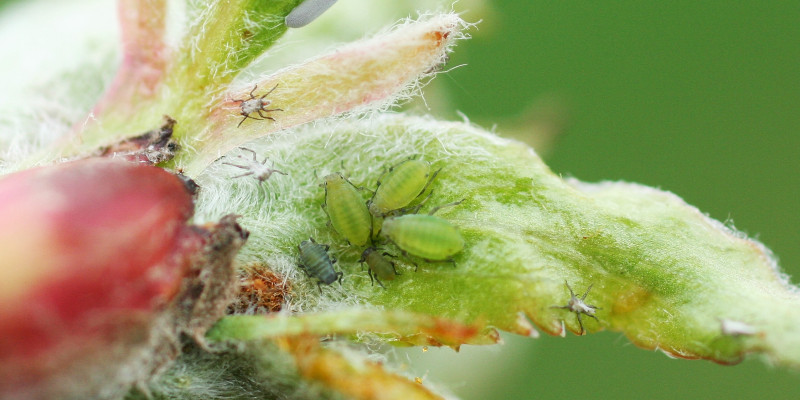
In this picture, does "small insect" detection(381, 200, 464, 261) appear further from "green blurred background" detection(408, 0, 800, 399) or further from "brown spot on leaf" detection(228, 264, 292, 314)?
"green blurred background" detection(408, 0, 800, 399)

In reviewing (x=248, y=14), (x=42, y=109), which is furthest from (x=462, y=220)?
(x=42, y=109)

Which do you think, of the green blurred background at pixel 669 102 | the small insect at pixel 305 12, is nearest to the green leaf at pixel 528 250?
the small insect at pixel 305 12

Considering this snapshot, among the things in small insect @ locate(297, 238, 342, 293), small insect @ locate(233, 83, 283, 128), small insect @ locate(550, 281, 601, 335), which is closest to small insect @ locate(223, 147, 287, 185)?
small insect @ locate(233, 83, 283, 128)

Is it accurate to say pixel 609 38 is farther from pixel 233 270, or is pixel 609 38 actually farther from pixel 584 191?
pixel 233 270

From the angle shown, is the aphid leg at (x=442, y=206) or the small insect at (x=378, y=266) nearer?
the small insect at (x=378, y=266)

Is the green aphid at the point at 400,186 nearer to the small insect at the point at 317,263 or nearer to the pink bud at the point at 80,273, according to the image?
the small insect at the point at 317,263

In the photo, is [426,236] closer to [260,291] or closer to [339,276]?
[339,276]
